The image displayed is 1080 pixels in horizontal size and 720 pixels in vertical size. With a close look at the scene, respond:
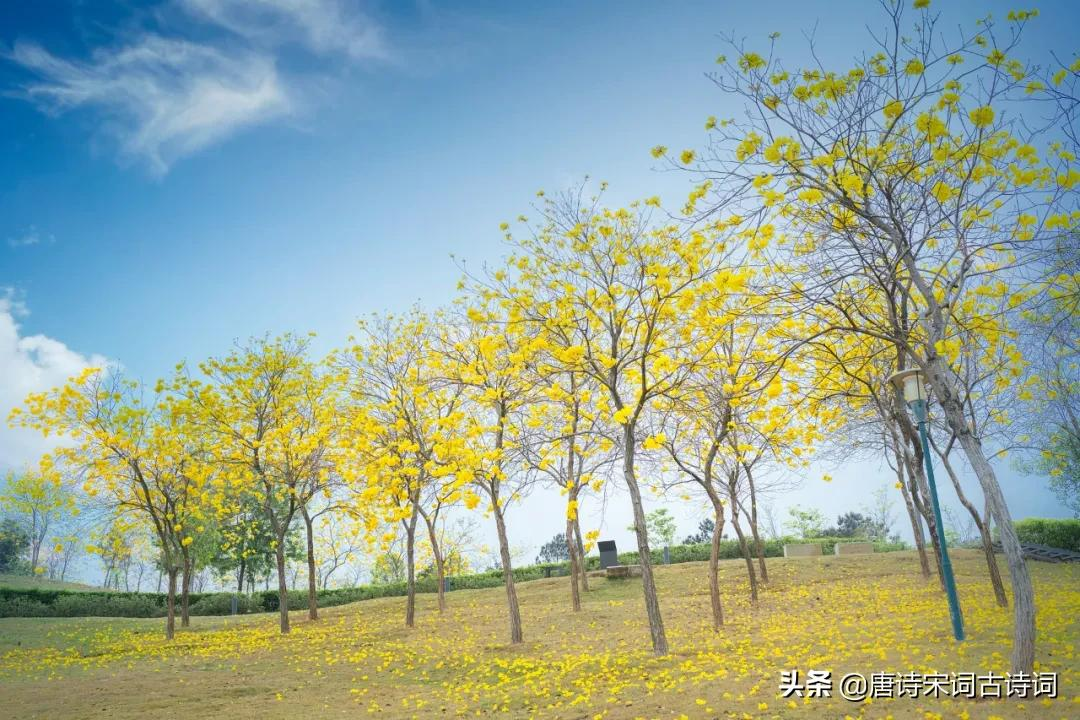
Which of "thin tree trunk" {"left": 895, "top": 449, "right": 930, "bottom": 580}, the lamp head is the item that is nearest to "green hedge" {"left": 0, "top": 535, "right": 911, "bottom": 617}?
"thin tree trunk" {"left": 895, "top": 449, "right": 930, "bottom": 580}

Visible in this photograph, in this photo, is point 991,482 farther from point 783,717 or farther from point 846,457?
point 846,457

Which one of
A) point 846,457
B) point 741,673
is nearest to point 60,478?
point 741,673

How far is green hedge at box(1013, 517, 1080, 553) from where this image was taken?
2305 centimetres

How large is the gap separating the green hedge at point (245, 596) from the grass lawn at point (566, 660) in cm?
683

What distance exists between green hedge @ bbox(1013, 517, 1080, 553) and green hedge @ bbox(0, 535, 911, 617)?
19.1 ft

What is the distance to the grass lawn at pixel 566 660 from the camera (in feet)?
21.6

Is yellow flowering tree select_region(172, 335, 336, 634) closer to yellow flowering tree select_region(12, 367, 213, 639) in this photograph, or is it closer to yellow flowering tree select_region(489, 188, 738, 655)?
yellow flowering tree select_region(12, 367, 213, 639)

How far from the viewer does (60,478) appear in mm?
14797

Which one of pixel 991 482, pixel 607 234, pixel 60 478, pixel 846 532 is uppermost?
pixel 607 234

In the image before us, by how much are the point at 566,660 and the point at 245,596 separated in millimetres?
21067

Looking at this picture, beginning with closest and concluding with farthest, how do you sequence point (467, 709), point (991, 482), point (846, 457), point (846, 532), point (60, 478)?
point (991, 482)
point (467, 709)
point (60, 478)
point (846, 457)
point (846, 532)

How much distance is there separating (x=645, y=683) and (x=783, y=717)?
86.1 inches

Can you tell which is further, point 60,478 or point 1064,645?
point 60,478

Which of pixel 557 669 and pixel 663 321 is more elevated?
pixel 663 321
